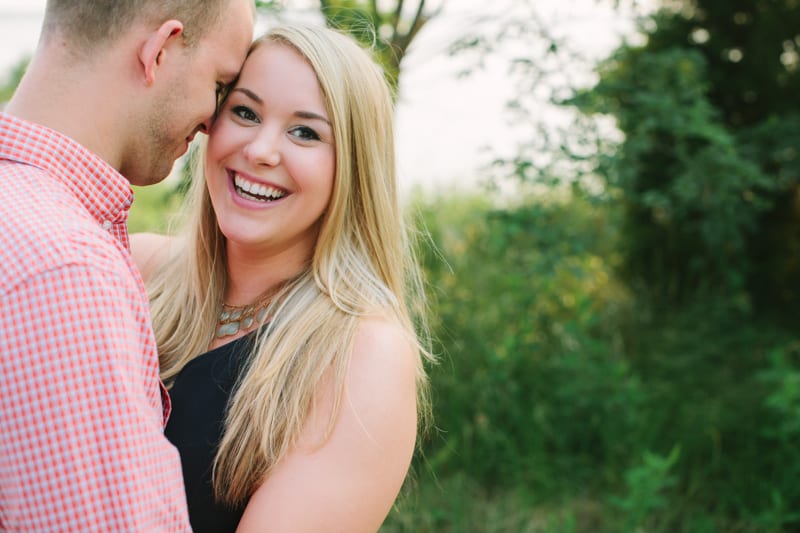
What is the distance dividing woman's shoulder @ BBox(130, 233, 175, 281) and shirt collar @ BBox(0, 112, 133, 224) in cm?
92

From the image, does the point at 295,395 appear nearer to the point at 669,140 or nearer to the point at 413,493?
the point at 413,493

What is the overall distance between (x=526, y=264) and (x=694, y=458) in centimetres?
122

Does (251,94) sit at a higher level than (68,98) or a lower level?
higher

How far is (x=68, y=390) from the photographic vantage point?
120 centimetres

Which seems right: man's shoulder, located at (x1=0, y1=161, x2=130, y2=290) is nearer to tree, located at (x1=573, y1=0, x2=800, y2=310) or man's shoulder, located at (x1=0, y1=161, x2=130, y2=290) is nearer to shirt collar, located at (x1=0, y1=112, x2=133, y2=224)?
shirt collar, located at (x1=0, y1=112, x2=133, y2=224)

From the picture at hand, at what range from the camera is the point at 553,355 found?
435cm

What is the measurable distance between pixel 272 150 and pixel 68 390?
82 cm

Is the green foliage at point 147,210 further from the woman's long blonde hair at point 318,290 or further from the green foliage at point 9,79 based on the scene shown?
the woman's long blonde hair at point 318,290

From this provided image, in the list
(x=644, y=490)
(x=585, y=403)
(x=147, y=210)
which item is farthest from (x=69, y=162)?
(x=147, y=210)

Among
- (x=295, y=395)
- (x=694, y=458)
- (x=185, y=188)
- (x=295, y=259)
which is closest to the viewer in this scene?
(x=295, y=395)

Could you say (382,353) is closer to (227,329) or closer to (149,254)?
(227,329)

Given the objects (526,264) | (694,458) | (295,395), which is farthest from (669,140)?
(295,395)

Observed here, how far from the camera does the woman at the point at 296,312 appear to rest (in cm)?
168

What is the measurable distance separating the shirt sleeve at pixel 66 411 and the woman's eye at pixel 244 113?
762 mm
